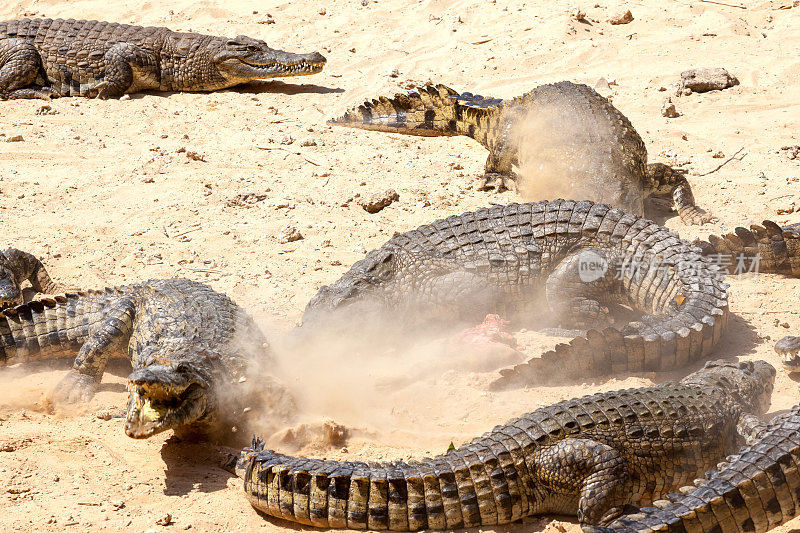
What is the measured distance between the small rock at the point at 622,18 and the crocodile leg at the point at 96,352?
8.25 metres

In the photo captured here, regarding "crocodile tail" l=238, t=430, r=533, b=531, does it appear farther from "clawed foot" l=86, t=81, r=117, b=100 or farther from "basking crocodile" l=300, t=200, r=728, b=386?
"clawed foot" l=86, t=81, r=117, b=100

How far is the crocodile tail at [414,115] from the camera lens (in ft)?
31.4

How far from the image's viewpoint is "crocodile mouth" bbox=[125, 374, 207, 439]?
14.1 ft

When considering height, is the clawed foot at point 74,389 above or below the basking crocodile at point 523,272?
below

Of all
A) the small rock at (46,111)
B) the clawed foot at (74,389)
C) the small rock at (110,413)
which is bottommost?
the clawed foot at (74,389)

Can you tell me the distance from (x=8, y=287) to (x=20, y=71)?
589 centimetres

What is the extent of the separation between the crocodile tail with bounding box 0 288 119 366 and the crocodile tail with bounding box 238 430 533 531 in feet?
8.75

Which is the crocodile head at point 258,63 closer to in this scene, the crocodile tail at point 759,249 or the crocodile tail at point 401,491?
the crocodile tail at point 759,249

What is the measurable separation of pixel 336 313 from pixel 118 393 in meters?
1.64

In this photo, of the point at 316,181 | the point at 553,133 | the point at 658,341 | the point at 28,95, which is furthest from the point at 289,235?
the point at 28,95

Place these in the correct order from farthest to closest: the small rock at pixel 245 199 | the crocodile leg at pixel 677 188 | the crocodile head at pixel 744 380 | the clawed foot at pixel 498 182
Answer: the clawed foot at pixel 498 182 < the small rock at pixel 245 199 < the crocodile leg at pixel 677 188 < the crocodile head at pixel 744 380

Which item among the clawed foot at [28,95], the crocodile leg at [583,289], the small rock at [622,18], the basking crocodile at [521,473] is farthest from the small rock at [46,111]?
the basking crocodile at [521,473]

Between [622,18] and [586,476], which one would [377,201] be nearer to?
[586,476]

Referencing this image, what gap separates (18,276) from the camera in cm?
668
